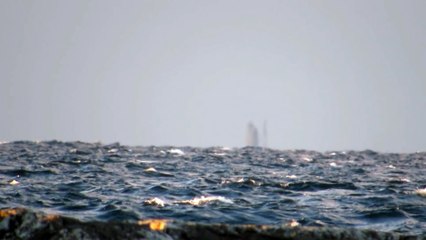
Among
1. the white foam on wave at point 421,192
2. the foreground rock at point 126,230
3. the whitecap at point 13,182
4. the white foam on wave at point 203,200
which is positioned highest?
the foreground rock at point 126,230

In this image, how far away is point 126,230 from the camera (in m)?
5.40

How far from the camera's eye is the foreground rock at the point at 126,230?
5312mm

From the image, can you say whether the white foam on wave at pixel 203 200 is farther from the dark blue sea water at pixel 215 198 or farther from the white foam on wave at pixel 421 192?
the white foam on wave at pixel 421 192

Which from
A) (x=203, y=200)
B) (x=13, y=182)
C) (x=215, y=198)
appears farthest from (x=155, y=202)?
(x=13, y=182)

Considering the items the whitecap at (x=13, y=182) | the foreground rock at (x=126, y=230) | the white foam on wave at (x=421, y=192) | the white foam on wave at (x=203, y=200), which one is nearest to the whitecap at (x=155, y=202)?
the white foam on wave at (x=203, y=200)

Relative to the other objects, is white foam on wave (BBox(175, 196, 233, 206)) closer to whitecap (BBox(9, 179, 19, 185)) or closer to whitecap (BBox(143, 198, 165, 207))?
whitecap (BBox(143, 198, 165, 207))

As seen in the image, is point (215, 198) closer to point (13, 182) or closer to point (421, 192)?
point (13, 182)

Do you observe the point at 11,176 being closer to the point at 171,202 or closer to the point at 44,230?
the point at 171,202

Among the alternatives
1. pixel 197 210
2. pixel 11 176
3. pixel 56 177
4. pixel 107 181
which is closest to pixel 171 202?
pixel 197 210

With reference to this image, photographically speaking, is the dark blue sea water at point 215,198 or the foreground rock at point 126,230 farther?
the dark blue sea water at point 215,198

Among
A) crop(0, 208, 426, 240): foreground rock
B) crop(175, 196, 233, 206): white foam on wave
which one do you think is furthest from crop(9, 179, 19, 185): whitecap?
crop(0, 208, 426, 240): foreground rock

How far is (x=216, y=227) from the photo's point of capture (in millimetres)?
5781

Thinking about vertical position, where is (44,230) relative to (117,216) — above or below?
above

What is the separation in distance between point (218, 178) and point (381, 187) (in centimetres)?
662
